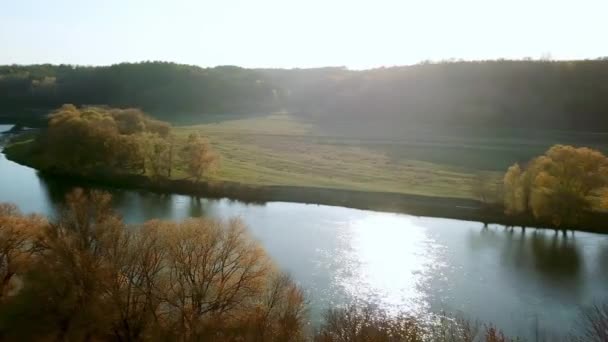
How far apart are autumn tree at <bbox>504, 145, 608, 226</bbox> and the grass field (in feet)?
12.1

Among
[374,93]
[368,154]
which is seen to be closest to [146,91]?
[374,93]

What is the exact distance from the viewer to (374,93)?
256 feet

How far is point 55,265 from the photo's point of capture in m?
14.2

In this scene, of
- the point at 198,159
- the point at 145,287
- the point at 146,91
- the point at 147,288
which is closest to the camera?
A: the point at 147,288

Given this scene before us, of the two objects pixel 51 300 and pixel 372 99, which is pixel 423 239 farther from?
pixel 372 99

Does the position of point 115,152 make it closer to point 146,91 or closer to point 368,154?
point 368,154

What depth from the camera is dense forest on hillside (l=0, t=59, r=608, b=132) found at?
64.3 metres

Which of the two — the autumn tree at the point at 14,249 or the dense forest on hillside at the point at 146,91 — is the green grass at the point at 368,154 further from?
the autumn tree at the point at 14,249

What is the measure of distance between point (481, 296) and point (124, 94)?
8238cm

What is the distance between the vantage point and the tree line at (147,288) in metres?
13.4

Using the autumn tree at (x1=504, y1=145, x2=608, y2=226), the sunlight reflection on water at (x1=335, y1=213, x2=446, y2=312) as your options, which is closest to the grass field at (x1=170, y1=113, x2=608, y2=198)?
the autumn tree at (x1=504, y1=145, x2=608, y2=226)

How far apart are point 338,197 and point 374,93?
147ft

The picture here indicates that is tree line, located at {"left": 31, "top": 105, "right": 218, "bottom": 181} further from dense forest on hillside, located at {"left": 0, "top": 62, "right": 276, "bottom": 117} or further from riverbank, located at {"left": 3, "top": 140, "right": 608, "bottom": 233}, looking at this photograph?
dense forest on hillside, located at {"left": 0, "top": 62, "right": 276, "bottom": 117}

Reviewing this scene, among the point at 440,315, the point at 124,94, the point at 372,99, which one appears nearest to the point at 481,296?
the point at 440,315
